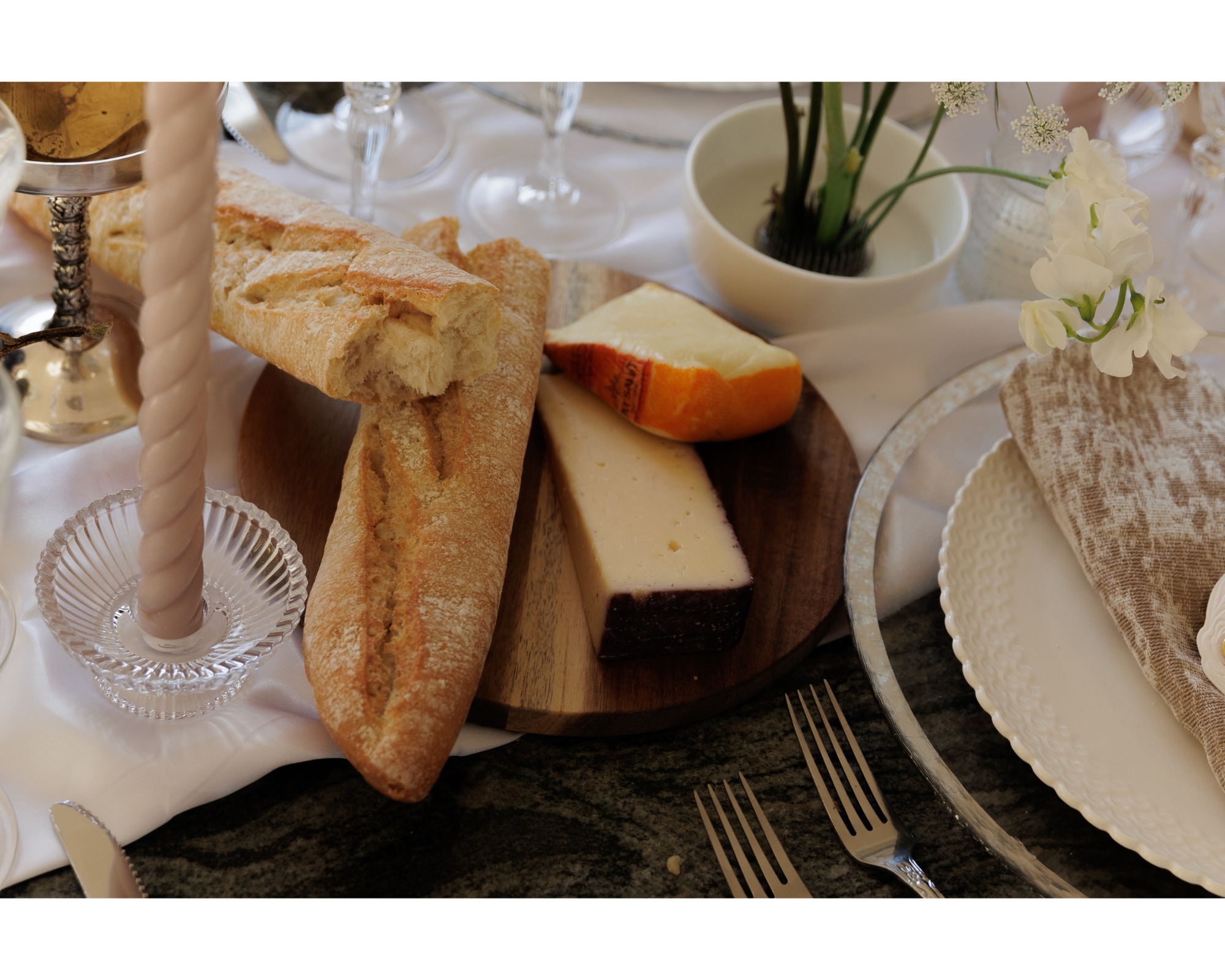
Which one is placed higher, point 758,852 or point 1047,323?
point 1047,323

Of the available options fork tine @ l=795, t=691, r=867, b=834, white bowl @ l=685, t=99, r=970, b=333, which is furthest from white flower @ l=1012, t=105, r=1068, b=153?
fork tine @ l=795, t=691, r=867, b=834

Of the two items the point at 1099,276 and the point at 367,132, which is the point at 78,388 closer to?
the point at 367,132

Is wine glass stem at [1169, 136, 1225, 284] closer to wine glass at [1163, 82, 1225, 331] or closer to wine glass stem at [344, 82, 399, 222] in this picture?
wine glass at [1163, 82, 1225, 331]

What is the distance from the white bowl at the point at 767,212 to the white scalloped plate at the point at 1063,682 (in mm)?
255

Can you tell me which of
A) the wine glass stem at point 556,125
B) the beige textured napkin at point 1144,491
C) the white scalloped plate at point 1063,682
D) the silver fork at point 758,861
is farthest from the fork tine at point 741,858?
the wine glass stem at point 556,125

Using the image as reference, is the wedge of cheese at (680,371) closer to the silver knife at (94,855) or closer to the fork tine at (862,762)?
the fork tine at (862,762)

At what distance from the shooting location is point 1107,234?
0.74m

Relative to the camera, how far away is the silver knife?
663 millimetres

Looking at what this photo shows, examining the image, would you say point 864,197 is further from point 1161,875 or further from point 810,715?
point 1161,875

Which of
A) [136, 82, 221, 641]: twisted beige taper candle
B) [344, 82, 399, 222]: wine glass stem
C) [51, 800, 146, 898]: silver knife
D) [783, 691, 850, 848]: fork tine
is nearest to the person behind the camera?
[136, 82, 221, 641]: twisted beige taper candle

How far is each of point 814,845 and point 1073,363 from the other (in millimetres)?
502

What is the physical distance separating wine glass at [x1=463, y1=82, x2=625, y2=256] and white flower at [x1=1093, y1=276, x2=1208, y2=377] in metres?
0.67

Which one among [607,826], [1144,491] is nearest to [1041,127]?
[1144,491]

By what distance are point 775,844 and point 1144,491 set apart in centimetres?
44
